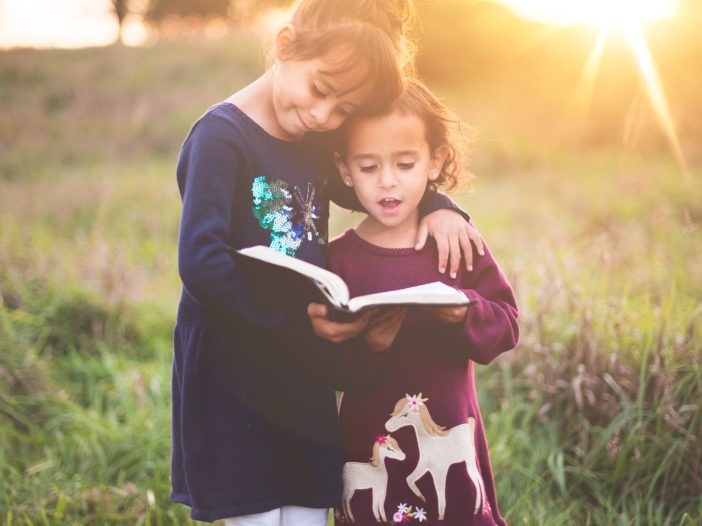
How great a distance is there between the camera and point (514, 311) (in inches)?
75.4

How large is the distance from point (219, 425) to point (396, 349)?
531 millimetres

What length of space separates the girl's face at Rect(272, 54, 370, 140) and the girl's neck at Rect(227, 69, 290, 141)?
43 mm

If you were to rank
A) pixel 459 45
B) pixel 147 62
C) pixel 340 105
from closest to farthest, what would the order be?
pixel 340 105
pixel 459 45
pixel 147 62

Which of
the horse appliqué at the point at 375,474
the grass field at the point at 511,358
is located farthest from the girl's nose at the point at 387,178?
the grass field at the point at 511,358

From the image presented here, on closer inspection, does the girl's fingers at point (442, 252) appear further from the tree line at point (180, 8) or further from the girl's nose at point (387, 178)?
the tree line at point (180, 8)

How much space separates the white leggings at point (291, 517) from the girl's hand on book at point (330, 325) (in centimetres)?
57

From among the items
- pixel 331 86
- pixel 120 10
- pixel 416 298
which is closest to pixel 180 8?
pixel 120 10

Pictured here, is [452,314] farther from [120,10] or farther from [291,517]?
[120,10]

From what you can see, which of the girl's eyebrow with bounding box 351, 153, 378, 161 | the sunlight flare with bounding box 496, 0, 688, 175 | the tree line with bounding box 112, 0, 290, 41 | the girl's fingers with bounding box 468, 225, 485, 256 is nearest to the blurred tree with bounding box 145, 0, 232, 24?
the tree line with bounding box 112, 0, 290, 41

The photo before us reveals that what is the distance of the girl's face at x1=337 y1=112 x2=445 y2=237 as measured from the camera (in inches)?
74.0

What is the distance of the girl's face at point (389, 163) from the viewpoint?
188 centimetres

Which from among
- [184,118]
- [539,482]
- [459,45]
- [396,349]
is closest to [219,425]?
[396,349]

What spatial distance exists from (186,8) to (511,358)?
32.7m

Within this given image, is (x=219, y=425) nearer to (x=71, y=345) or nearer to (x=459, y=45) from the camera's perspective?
(x=71, y=345)
